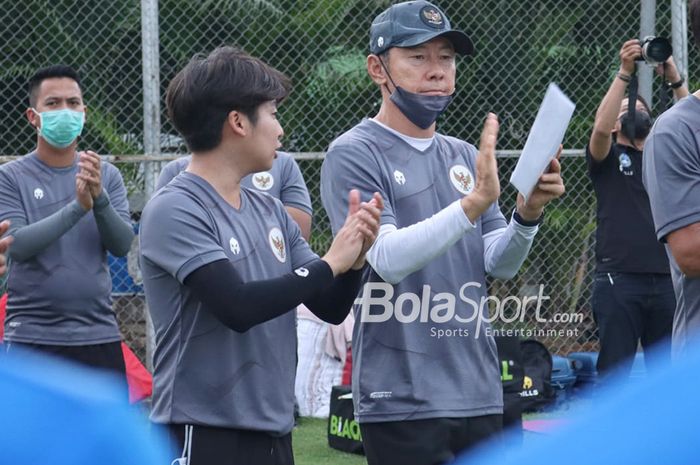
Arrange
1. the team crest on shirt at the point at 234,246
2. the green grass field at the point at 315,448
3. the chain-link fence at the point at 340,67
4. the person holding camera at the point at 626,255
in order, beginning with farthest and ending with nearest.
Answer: the chain-link fence at the point at 340,67 → the green grass field at the point at 315,448 → the person holding camera at the point at 626,255 → the team crest on shirt at the point at 234,246

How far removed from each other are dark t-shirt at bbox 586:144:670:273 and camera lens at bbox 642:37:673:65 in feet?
2.11

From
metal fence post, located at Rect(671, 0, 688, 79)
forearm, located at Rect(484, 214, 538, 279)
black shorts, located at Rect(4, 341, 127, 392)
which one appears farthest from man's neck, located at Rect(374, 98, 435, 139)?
metal fence post, located at Rect(671, 0, 688, 79)

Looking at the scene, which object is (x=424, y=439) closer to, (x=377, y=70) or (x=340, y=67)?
(x=377, y=70)

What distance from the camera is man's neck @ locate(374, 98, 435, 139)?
3.61 meters

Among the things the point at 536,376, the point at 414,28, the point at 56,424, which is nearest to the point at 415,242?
the point at 414,28

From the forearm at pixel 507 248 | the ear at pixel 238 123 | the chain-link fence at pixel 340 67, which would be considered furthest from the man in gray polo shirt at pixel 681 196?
the chain-link fence at pixel 340 67

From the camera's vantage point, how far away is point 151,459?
3.09 ft

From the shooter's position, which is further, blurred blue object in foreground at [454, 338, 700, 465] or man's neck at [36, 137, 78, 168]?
man's neck at [36, 137, 78, 168]

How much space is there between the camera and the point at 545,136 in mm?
3070

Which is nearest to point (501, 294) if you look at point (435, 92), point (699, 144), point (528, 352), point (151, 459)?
point (528, 352)

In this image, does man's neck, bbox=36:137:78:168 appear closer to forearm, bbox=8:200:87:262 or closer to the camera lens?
forearm, bbox=8:200:87:262

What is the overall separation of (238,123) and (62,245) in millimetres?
2376

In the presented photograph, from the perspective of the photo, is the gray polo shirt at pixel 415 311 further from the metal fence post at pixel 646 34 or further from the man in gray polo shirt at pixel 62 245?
the metal fence post at pixel 646 34

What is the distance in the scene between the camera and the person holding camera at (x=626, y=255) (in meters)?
6.45
